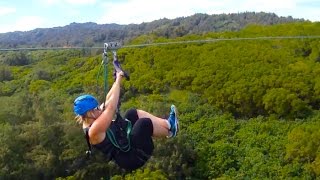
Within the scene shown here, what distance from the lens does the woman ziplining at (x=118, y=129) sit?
160 inches

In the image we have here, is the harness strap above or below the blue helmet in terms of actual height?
below

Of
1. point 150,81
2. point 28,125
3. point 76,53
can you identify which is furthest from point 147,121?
point 76,53

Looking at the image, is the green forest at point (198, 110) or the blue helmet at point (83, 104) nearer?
the blue helmet at point (83, 104)

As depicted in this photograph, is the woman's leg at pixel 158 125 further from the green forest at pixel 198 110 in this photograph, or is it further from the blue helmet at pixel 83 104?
the green forest at pixel 198 110

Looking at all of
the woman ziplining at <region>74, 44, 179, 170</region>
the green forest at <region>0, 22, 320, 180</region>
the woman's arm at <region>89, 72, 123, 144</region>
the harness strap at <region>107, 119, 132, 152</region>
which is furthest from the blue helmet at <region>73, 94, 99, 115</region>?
the green forest at <region>0, 22, 320, 180</region>

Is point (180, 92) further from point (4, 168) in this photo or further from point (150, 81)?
point (4, 168)

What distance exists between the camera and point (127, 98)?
35.1 metres

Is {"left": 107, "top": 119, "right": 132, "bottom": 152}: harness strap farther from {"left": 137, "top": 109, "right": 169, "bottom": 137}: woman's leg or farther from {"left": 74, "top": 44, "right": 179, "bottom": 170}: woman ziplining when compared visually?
{"left": 137, "top": 109, "right": 169, "bottom": 137}: woman's leg

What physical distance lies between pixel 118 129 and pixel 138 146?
215 millimetres

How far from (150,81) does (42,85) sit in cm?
888

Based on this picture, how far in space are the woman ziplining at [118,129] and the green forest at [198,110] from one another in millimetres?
13912

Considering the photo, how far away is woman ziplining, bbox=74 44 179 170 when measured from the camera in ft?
13.3

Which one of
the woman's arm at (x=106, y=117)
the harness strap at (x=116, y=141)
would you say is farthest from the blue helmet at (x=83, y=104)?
the harness strap at (x=116, y=141)

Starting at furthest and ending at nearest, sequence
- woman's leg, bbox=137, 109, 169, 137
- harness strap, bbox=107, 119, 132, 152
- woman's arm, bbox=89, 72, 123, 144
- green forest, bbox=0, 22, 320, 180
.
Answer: green forest, bbox=0, 22, 320, 180
woman's leg, bbox=137, 109, 169, 137
harness strap, bbox=107, 119, 132, 152
woman's arm, bbox=89, 72, 123, 144
